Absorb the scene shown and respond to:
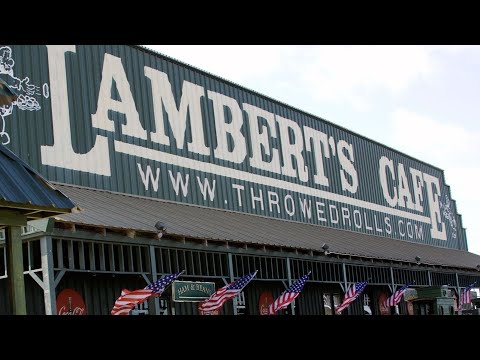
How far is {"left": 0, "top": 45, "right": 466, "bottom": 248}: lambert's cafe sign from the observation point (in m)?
22.4

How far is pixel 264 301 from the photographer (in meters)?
27.7

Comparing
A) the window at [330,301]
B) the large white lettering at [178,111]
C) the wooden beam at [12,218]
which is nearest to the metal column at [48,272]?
the wooden beam at [12,218]

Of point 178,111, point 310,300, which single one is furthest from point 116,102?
point 310,300

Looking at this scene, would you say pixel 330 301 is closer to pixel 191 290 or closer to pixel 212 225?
pixel 212 225

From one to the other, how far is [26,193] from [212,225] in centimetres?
1593

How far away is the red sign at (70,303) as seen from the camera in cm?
1936

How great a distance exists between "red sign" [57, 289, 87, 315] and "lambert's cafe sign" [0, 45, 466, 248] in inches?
155

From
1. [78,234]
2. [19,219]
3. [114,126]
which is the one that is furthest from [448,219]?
[19,219]

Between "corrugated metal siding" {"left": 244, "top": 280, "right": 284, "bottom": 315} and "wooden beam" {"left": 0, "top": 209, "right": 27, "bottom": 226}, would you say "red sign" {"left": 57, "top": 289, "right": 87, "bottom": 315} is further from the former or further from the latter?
"wooden beam" {"left": 0, "top": 209, "right": 27, "bottom": 226}

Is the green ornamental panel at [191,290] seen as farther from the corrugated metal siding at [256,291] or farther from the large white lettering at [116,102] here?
the large white lettering at [116,102]

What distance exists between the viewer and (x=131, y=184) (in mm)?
25328
